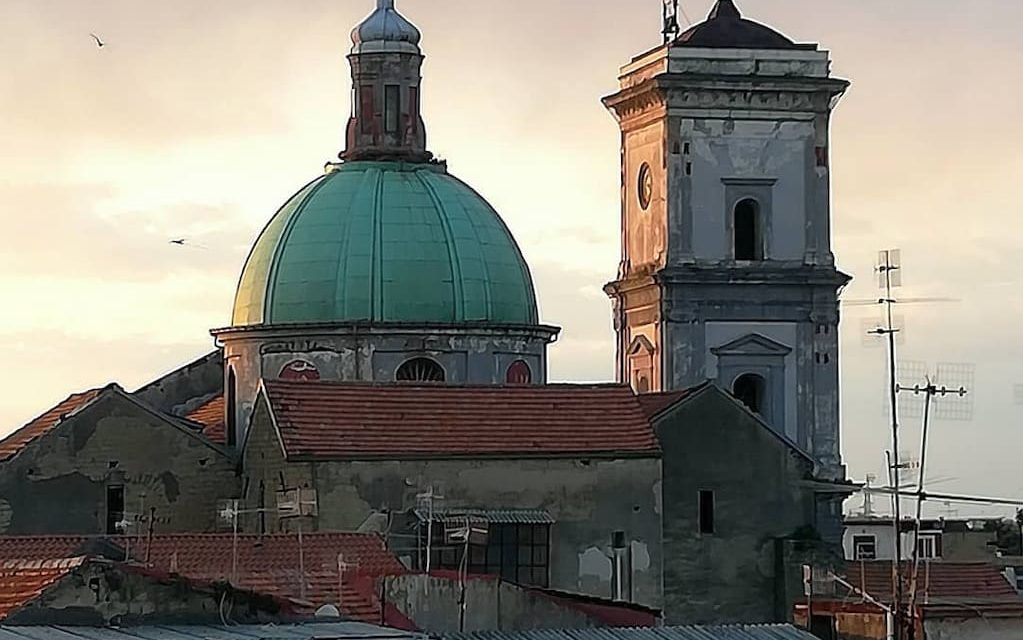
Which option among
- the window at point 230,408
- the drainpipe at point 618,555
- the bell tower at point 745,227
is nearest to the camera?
the drainpipe at point 618,555

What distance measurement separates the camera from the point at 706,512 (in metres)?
46.7

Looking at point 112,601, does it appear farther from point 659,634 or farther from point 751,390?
point 751,390

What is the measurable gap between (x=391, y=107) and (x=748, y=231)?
692 centimetres

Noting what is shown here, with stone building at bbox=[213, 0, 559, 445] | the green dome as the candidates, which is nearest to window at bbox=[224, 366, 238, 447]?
stone building at bbox=[213, 0, 559, 445]

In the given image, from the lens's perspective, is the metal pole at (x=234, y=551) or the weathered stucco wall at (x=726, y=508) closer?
the metal pole at (x=234, y=551)

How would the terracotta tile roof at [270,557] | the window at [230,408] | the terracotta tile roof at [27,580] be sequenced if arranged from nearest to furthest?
the terracotta tile roof at [27,580] → the terracotta tile roof at [270,557] → the window at [230,408]

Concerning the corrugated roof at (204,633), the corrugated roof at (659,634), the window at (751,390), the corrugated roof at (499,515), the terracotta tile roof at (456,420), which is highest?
the window at (751,390)

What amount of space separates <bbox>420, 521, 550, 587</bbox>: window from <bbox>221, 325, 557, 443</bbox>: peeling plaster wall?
6.42 metres

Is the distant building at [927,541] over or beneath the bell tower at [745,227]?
beneath

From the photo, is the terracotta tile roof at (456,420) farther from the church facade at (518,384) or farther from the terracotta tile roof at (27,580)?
the terracotta tile roof at (27,580)

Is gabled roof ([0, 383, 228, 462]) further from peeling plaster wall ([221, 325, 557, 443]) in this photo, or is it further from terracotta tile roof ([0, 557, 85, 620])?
terracotta tile roof ([0, 557, 85, 620])

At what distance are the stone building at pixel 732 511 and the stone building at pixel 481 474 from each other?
2.35 feet

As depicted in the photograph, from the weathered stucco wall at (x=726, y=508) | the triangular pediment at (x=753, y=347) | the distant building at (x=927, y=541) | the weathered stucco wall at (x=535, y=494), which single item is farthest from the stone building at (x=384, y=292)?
the distant building at (x=927, y=541)

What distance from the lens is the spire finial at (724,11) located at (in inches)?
2117
